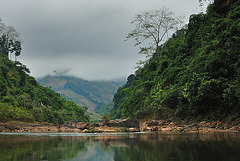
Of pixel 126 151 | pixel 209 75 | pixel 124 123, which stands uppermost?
pixel 209 75

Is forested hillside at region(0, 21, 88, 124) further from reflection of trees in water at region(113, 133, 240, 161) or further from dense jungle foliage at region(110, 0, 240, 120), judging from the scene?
reflection of trees in water at region(113, 133, 240, 161)

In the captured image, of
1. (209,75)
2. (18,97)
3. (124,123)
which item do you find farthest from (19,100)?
(209,75)

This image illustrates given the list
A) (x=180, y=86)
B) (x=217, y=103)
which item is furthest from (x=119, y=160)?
(x=180, y=86)

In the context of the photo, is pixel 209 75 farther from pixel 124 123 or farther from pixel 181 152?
pixel 181 152

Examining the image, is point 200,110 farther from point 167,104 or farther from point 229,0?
point 229,0

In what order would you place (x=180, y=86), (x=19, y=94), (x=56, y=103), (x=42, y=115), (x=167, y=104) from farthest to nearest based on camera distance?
(x=56, y=103), (x=19, y=94), (x=42, y=115), (x=167, y=104), (x=180, y=86)

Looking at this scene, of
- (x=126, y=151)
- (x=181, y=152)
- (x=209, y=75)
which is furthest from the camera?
(x=209, y=75)

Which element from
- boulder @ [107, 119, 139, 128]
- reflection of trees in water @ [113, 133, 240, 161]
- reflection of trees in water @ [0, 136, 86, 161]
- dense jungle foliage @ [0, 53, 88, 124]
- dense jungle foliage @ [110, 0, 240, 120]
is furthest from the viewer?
dense jungle foliage @ [0, 53, 88, 124]

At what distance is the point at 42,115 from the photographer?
41.7 m

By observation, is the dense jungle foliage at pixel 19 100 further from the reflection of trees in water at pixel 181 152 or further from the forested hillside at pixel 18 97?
the reflection of trees in water at pixel 181 152

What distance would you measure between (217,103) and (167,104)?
6667 mm

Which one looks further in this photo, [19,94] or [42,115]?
[19,94]

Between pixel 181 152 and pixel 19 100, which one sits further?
pixel 19 100

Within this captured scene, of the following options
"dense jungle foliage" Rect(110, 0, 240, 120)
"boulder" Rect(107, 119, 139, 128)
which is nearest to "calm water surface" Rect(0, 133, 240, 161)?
"dense jungle foliage" Rect(110, 0, 240, 120)
